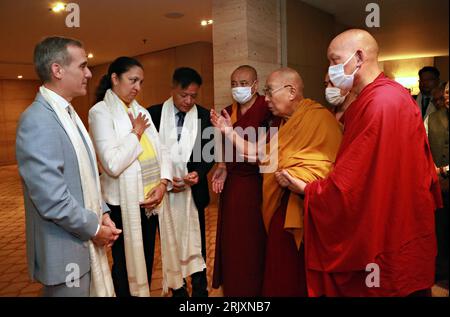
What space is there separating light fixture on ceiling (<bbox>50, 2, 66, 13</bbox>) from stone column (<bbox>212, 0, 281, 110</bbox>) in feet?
7.47

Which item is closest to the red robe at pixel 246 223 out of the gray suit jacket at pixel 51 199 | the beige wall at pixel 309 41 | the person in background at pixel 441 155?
the gray suit jacket at pixel 51 199

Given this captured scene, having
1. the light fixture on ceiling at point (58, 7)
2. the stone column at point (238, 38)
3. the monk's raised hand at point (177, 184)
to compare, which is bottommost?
the monk's raised hand at point (177, 184)

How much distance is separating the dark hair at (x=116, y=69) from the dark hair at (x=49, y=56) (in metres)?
0.62

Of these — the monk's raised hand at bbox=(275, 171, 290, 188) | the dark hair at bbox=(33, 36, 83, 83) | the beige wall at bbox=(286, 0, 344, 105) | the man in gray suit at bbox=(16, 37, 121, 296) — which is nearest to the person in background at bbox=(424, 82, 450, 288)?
the monk's raised hand at bbox=(275, 171, 290, 188)

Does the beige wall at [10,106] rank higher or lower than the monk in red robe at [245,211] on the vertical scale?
higher

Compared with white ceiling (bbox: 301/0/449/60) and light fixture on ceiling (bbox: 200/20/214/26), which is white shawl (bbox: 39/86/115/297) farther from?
light fixture on ceiling (bbox: 200/20/214/26)

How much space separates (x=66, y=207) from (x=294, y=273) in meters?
1.33

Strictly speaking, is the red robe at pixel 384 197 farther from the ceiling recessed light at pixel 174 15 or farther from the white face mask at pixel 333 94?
the ceiling recessed light at pixel 174 15

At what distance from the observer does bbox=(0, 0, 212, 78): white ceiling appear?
4660 mm

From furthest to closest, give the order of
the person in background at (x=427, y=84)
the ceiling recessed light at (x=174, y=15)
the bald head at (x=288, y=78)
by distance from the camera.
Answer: the ceiling recessed light at (x=174, y=15) → the person in background at (x=427, y=84) → the bald head at (x=288, y=78)

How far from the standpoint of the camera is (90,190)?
5.32ft

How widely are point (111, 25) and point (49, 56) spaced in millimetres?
4528

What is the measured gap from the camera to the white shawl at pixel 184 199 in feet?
8.47
